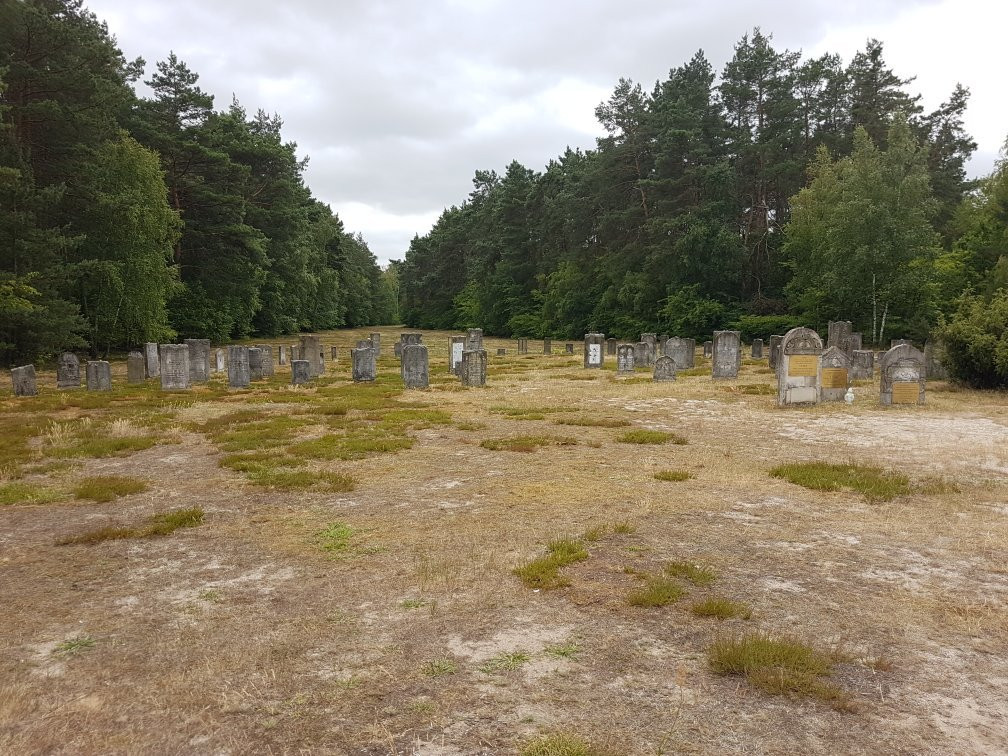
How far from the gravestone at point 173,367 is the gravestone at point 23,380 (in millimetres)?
3339

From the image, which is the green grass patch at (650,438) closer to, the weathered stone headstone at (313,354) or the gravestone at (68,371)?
the weathered stone headstone at (313,354)

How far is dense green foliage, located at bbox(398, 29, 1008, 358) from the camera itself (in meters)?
32.2

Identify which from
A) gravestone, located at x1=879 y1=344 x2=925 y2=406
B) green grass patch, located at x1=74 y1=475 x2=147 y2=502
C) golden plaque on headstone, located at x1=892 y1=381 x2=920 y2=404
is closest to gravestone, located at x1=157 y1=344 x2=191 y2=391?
green grass patch, located at x1=74 y1=475 x2=147 y2=502

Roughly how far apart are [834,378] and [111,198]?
29.7 meters

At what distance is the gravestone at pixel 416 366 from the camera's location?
1956 centimetres

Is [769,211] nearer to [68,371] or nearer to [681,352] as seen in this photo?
[681,352]

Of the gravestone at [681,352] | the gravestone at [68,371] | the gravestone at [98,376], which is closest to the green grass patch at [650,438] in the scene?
the gravestone at [681,352]

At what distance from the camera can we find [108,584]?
5.08 metres

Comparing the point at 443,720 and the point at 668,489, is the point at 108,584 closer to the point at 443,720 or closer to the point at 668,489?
the point at 443,720

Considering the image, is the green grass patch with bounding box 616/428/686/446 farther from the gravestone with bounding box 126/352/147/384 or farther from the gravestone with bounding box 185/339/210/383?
the gravestone with bounding box 126/352/147/384

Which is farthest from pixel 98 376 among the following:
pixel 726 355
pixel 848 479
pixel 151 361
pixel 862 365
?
pixel 862 365

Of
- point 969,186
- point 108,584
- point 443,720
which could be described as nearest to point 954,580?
point 443,720

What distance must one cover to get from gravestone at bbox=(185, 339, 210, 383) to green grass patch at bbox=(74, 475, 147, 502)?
47.3 feet

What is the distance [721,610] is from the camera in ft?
14.3
